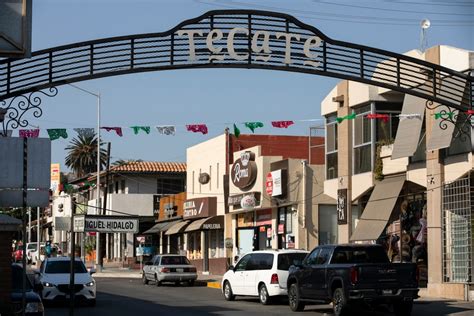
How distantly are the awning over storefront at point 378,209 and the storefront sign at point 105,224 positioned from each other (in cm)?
1721

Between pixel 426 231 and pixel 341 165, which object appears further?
pixel 341 165

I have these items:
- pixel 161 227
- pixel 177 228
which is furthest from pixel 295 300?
pixel 161 227

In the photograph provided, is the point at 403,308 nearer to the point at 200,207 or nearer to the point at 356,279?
the point at 356,279

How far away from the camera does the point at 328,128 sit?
1475 inches

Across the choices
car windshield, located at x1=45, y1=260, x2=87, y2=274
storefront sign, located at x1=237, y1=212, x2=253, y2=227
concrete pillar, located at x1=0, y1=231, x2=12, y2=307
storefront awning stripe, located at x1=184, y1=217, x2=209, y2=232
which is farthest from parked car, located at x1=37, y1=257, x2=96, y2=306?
storefront awning stripe, located at x1=184, y1=217, x2=209, y2=232

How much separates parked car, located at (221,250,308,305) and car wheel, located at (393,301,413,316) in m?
4.07

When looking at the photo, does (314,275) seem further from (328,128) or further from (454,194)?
(328,128)

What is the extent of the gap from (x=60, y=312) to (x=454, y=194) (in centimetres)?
1234

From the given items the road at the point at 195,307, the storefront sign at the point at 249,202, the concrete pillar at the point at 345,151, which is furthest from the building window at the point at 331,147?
the storefront sign at the point at 249,202

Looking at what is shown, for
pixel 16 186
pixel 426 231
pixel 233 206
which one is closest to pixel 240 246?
pixel 233 206

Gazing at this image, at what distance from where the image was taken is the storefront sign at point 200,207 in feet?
170

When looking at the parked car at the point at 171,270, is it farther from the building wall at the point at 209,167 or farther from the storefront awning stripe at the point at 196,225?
the storefront awning stripe at the point at 196,225

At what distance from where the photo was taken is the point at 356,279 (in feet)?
72.5

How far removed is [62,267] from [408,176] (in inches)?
462
